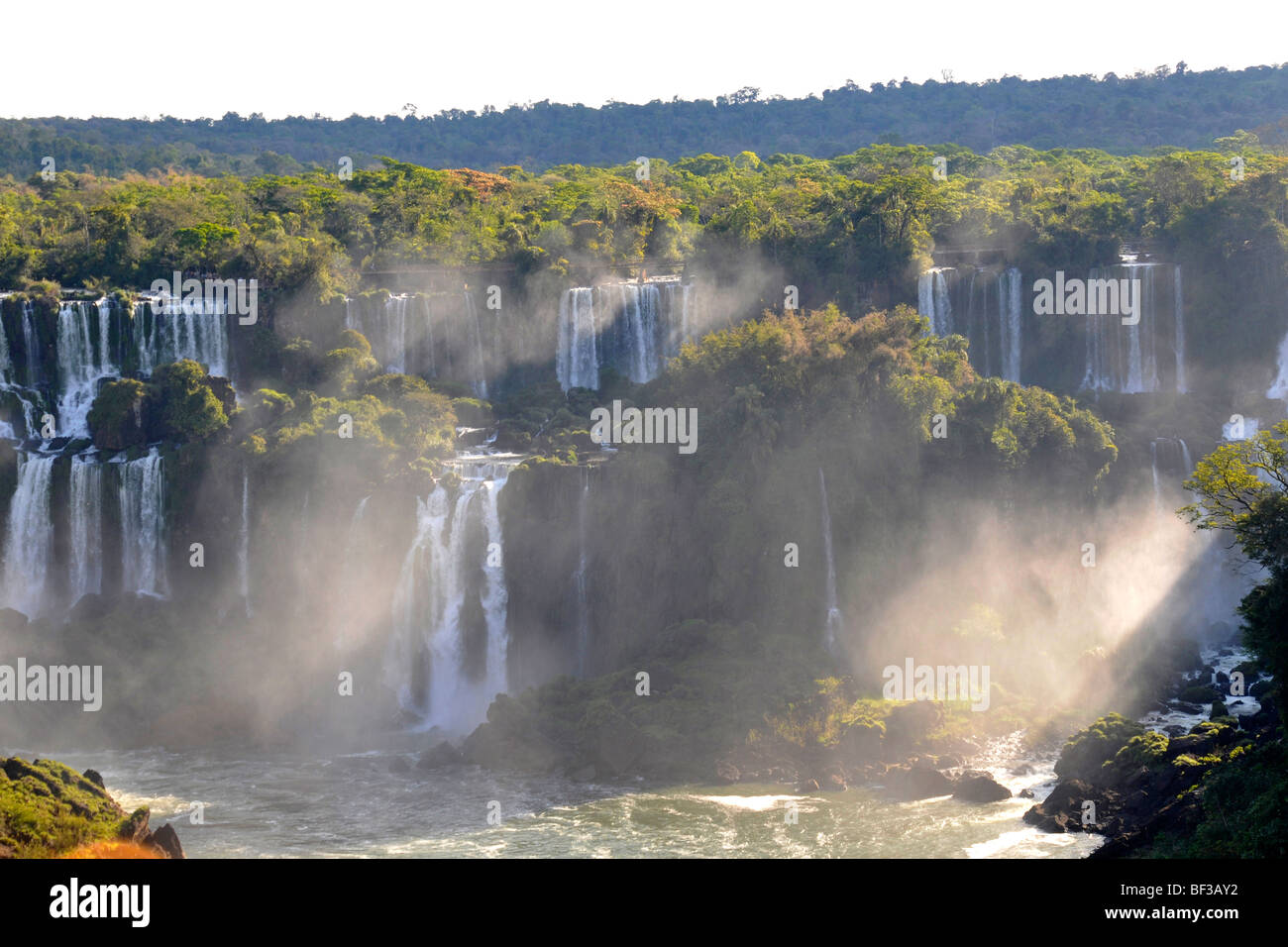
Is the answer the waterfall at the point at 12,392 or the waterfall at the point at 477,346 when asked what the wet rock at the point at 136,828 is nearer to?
the waterfall at the point at 12,392

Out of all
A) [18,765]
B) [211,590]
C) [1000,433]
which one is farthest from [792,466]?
[18,765]

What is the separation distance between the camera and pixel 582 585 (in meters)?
43.7

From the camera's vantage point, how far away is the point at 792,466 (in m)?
43.5

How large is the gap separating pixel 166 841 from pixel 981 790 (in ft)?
61.8

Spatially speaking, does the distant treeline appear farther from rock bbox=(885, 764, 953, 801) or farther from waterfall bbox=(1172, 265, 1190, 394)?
rock bbox=(885, 764, 953, 801)

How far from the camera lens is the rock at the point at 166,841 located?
29.7m

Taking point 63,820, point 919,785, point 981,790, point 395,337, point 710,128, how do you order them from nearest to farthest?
point 63,820 < point 981,790 < point 919,785 < point 395,337 < point 710,128

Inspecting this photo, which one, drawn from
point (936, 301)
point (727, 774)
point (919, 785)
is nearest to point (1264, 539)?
point (919, 785)

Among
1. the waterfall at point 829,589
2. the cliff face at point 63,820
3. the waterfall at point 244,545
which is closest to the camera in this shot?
the cliff face at point 63,820

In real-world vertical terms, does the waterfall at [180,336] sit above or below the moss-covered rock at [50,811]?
above

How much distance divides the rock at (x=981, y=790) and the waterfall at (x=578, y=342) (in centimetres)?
2319

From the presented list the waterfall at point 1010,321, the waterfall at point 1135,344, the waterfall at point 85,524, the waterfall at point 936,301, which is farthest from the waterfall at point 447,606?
the waterfall at point 1135,344

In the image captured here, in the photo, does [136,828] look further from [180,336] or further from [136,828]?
[180,336]

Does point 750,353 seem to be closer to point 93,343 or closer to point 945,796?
point 945,796
